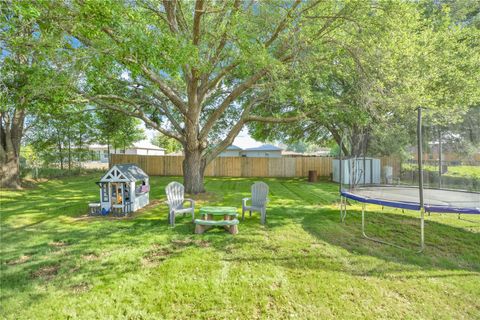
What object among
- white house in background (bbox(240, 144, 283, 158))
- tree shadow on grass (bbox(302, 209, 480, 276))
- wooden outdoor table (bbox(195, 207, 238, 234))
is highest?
white house in background (bbox(240, 144, 283, 158))

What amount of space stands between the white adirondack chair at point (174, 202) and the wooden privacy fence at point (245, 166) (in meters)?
12.3

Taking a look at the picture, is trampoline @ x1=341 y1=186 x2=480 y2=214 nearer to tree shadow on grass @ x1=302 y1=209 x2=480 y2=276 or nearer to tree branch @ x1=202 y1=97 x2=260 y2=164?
tree shadow on grass @ x1=302 y1=209 x2=480 y2=276

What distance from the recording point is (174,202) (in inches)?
240

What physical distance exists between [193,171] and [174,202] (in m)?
3.54

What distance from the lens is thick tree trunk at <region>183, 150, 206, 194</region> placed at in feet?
31.0

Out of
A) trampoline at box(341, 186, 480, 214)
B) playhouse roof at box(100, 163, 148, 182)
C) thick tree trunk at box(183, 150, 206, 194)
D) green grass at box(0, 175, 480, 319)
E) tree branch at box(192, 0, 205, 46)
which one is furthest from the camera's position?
thick tree trunk at box(183, 150, 206, 194)

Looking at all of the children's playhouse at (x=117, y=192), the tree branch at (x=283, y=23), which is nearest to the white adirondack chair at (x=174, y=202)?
the children's playhouse at (x=117, y=192)

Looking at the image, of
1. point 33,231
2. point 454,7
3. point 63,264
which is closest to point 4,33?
point 33,231

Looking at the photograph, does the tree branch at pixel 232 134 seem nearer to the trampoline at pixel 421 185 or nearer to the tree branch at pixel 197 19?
the tree branch at pixel 197 19

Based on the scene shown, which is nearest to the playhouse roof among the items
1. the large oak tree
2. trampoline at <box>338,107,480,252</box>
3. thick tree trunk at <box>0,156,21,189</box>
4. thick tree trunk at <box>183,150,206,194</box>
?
the large oak tree

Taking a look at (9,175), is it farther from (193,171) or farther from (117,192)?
(193,171)

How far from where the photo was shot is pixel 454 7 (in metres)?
11.3

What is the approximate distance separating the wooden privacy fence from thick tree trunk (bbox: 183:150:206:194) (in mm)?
8900

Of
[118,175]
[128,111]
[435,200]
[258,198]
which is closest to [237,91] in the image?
[258,198]
